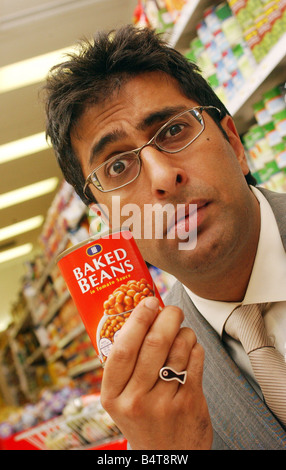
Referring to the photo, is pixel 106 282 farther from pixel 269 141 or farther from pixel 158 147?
pixel 269 141

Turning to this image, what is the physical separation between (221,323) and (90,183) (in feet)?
1.69

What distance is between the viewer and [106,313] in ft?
2.82

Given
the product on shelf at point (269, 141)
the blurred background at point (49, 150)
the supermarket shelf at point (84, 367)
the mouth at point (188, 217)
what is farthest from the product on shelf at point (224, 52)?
the supermarket shelf at point (84, 367)

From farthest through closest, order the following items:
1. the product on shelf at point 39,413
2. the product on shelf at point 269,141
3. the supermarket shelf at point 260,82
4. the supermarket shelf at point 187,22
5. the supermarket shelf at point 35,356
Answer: the supermarket shelf at point 35,356 < the product on shelf at point 39,413 < the supermarket shelf at point 187,22 < the product on shelf at point 269,141 < the supermarket shelf at point 260,82

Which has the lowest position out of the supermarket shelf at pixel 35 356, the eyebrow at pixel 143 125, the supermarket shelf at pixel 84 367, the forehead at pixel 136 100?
the supermarket shelf at pixel 35 356

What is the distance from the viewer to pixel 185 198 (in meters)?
1.00

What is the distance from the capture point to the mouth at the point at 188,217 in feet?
3.27

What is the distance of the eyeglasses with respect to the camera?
3.62 ft

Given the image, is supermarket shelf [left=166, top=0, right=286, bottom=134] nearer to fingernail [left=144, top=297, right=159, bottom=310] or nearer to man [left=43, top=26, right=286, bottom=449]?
man [left=43, top=26, right=286, bottom=449]

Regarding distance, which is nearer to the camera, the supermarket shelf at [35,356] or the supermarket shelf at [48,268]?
the supermarket shelf at [48,268]

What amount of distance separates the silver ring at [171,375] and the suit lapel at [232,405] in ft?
1.09

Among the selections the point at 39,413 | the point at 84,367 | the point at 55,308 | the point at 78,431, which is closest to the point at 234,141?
the point at 78,431

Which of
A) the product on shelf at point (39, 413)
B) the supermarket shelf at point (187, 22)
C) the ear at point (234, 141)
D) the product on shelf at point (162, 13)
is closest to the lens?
the ear at point (234, 141)

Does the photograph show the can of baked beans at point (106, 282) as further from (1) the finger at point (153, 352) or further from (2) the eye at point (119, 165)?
(2) the eye at point (119, 165)
